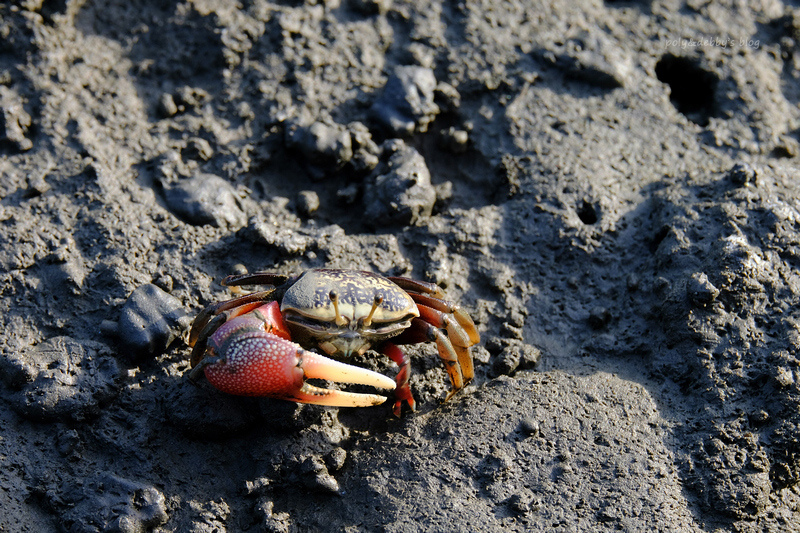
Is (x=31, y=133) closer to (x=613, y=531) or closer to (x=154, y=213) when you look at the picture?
(x=154, y=213)

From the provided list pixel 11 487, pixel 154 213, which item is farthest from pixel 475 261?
pixel 11 487

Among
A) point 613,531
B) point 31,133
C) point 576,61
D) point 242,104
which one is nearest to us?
point 613,531

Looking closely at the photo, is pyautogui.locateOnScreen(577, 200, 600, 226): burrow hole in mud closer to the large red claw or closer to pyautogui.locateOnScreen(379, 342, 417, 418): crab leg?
pyautogui.locateOnScreen(379, 342, 417, 418): crab leg

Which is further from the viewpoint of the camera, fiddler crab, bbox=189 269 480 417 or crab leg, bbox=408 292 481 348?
crab leg, bbox=408 292 481 348

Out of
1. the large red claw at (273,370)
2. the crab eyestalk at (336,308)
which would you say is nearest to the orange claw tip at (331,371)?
the large red claw at (273,370)

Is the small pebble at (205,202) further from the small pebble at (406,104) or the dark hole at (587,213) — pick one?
the dark hole at (587,213)

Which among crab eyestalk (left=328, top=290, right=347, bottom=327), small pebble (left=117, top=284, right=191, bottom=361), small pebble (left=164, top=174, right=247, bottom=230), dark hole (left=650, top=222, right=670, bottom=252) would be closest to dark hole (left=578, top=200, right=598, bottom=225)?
dark hole (left=650, top=222, right=670, bottom=252)
